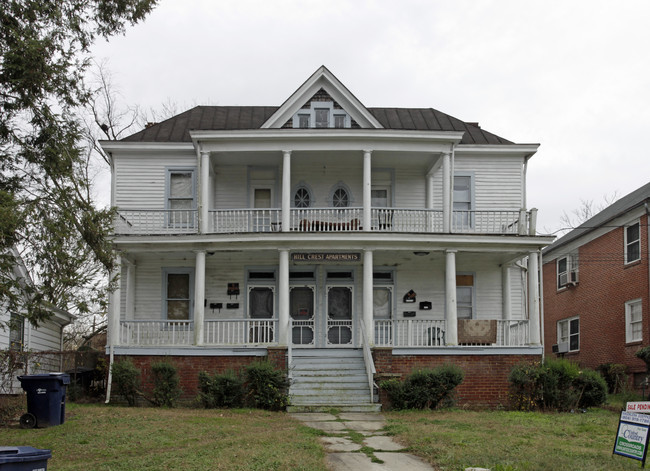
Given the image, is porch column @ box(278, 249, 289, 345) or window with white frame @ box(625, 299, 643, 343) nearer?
porch column @ box(278, 249, 289, 345)

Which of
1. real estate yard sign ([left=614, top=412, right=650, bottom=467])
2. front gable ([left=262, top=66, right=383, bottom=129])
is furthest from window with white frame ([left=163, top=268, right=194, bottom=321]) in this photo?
real estate yard sign ([left=614, top=412, right=650, bottom=467])

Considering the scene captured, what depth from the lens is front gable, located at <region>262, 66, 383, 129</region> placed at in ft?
68.4

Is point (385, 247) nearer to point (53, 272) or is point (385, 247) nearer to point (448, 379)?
point (448, 379)

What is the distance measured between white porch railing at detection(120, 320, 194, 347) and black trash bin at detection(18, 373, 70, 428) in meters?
6.24

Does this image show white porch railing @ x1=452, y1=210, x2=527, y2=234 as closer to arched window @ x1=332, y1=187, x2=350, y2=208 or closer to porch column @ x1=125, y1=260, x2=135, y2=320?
arched window @ x1=332, y1=187, x2=350, y2=208

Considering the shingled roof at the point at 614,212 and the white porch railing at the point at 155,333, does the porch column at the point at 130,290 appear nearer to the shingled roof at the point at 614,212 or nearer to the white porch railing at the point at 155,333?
the white porch railing at the point at 155,333

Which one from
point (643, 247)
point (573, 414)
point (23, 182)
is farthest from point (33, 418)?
point (643, 247)

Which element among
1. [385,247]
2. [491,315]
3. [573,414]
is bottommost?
[573,414]

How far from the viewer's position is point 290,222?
2134cm

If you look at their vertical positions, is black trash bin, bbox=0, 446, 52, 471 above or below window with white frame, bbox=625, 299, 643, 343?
below

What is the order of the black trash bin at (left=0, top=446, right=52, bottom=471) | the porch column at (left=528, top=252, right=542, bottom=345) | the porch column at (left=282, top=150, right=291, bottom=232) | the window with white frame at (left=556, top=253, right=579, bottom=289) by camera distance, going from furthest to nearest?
the window with white frame at (left=556, top=253, right=579, bottom=289)
the porch column at (left=282, top=150, right=291, bottom=232)
the porch column at (left=528, top=252, right=542, bottom=345)
the black trash bin at (left=0, top=446, right=52, bottom=471)

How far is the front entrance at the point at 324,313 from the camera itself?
2145 cm

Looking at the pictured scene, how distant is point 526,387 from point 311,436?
771 cm

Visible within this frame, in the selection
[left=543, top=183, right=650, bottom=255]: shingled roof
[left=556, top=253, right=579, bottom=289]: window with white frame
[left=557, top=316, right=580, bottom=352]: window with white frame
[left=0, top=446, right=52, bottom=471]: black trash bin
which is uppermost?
[left=543, top=183, right=650, bottom=255]: shingled roof
